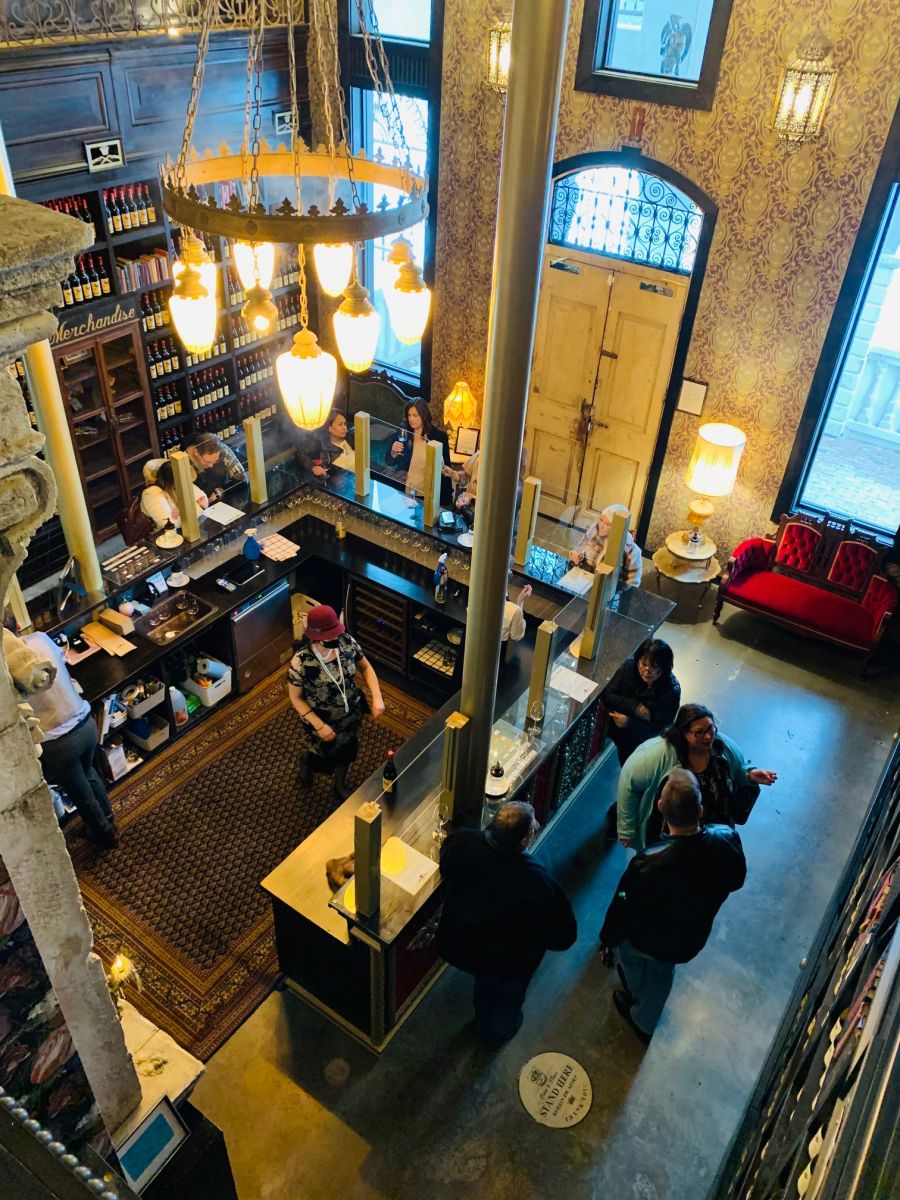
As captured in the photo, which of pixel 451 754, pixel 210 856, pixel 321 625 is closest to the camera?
pixel 451 754

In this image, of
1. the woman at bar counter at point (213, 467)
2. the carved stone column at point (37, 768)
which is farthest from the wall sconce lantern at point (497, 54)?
the carved stone column at point (37, 768)

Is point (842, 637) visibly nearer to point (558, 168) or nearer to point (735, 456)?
point (735, 456)

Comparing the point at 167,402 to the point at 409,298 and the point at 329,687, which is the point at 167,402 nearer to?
the point at 329,687

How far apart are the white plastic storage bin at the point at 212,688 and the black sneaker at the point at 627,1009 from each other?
127 inches

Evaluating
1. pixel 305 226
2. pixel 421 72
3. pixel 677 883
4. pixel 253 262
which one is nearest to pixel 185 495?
pixel 253 262

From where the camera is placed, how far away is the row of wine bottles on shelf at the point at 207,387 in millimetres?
8328

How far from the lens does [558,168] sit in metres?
7.57

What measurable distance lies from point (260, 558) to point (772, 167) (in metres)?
4.61

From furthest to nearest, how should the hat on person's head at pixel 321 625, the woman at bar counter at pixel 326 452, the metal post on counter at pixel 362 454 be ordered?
the woman at bar counter at pixel 326 452 < the metal post on counter at pixel 362 454 < the hat on person's head at pixel 321 625

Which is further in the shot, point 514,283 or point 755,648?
point 755,648

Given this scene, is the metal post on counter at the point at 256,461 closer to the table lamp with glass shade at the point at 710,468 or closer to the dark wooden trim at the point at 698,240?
the dark wooden trim at the point at 698,240

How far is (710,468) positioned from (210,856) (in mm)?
4716

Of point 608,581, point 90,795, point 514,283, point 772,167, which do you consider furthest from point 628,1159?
point 772,167

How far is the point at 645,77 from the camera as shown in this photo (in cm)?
693
